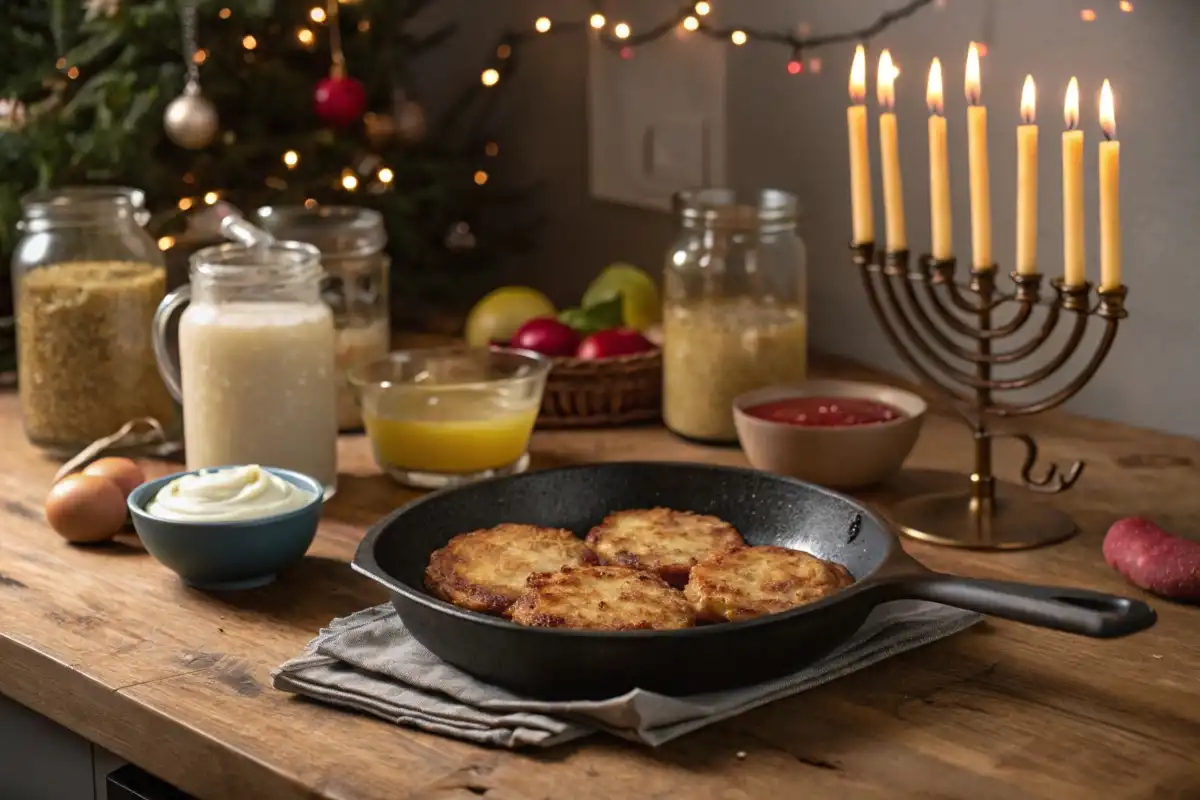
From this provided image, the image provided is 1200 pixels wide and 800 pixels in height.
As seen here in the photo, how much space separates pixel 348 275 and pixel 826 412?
0.55m

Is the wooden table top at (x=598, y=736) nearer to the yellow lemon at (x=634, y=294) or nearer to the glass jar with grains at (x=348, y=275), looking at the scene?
the glass jar with grains at (x=348, y=275)

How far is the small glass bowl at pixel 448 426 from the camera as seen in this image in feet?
5.07

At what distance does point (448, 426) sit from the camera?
1.54m

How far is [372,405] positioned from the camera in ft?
5.14

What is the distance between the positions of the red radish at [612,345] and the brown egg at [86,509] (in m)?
0.57

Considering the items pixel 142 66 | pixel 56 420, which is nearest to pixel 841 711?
pixel 56 420

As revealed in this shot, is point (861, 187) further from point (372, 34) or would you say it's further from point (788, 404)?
point (372, 34)

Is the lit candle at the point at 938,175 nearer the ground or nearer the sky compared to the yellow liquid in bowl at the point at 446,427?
nearer the sky

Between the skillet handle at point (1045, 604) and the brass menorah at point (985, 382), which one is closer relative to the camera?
the skillet handle at point (1045, 604)

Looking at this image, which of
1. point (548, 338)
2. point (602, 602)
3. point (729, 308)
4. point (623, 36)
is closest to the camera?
point (602, 602)

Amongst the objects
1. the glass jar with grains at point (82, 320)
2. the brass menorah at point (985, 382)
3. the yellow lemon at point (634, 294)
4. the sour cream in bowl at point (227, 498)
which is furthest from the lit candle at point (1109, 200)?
the glass jar with grains at point (82, 320)

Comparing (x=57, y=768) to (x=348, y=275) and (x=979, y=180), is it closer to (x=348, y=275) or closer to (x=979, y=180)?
(x=348, y=275)

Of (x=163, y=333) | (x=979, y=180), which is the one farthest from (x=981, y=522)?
(x=163, y=333)

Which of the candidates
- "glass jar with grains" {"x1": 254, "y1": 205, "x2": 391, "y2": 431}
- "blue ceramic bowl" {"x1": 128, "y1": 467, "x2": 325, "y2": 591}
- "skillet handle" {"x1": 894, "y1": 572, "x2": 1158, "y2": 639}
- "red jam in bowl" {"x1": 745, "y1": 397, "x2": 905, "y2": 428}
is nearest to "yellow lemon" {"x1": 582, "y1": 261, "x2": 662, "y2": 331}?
"glass jar with grains" {"x1": 254, "y1": 205, "x2": 391, "y2": 431}
